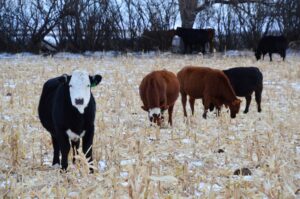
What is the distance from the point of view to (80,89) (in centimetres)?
545

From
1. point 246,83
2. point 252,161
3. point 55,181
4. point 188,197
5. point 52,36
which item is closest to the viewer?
point 188,197

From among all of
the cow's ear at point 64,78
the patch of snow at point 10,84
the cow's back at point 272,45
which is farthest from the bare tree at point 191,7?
the cow's ear at point 64,78

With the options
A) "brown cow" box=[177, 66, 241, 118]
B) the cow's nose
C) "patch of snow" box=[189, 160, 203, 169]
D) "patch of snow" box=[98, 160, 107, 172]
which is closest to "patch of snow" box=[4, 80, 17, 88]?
"brown cow" box=[177, 66, 241, 118]

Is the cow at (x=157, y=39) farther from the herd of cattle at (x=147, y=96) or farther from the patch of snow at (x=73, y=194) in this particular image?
the patch of snow at (x=73, y=194)

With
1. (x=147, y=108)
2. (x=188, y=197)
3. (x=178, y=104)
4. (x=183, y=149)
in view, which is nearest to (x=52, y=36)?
(x=178, y=104)

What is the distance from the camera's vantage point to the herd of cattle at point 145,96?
5.49 m

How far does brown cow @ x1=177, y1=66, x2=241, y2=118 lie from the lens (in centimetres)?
1008

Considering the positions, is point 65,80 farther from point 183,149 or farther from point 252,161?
point 252,161

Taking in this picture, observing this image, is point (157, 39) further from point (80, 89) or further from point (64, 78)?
point (80, 89)

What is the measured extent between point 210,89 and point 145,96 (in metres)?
1.82

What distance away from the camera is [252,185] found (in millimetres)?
4641

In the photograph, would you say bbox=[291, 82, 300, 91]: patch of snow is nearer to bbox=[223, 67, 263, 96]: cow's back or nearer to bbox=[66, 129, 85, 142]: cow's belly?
bbox=[223, 67, 263, 96]: cow's back

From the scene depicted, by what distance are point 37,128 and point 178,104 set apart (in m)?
4.67

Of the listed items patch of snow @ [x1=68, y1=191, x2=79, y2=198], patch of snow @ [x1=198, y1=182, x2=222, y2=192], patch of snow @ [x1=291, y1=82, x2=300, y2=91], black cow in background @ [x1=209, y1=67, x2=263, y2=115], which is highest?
black cow in background @ [x1=209, y1=67, x2=263, y2=115]
